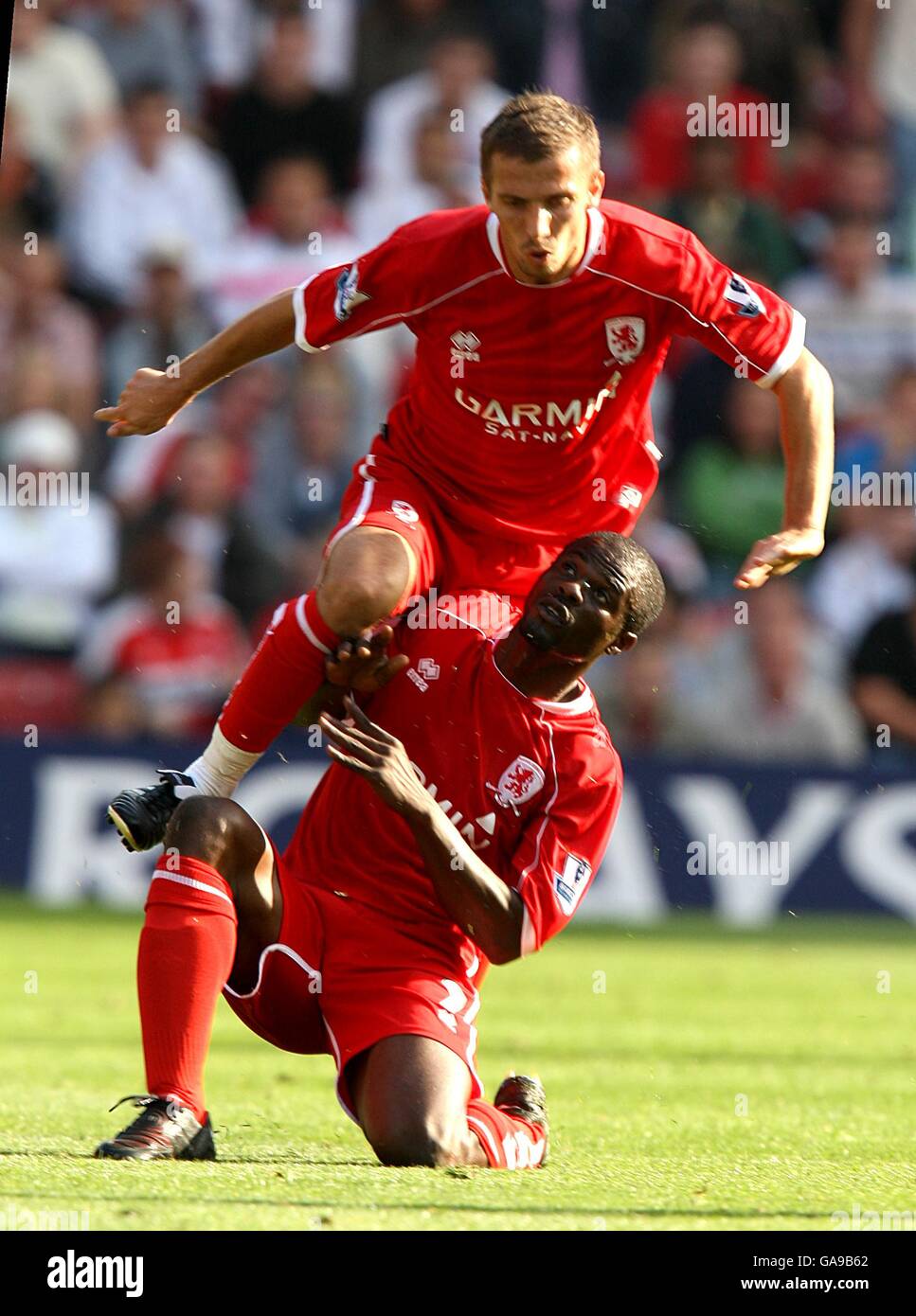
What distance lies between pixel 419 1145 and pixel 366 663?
1.20 m

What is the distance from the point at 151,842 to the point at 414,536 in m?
1.02

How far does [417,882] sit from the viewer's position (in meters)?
5.15

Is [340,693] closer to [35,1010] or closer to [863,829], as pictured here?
[35,1010]

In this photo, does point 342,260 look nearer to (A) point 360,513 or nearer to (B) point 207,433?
(B) point 207,433

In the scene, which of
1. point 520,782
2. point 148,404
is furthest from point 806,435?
point 148,404

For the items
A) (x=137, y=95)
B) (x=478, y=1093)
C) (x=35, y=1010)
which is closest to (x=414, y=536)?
(x=478, y=1093)

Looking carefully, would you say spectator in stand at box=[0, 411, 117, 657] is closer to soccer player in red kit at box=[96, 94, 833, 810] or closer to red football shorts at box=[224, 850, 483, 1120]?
soccer player in red kit at box=[96, 94, 833, 810]

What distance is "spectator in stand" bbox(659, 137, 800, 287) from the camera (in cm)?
1281

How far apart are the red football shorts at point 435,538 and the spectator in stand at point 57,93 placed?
29.5ft

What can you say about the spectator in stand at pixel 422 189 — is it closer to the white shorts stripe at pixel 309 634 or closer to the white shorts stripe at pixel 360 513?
the white shorts stripe at pixel 360 513

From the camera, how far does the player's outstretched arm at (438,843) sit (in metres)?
4.70

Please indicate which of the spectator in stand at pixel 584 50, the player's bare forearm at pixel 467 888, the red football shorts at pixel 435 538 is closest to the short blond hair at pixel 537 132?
the red football shorts at pixel 435 538

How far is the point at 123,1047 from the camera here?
7160 millimetres
